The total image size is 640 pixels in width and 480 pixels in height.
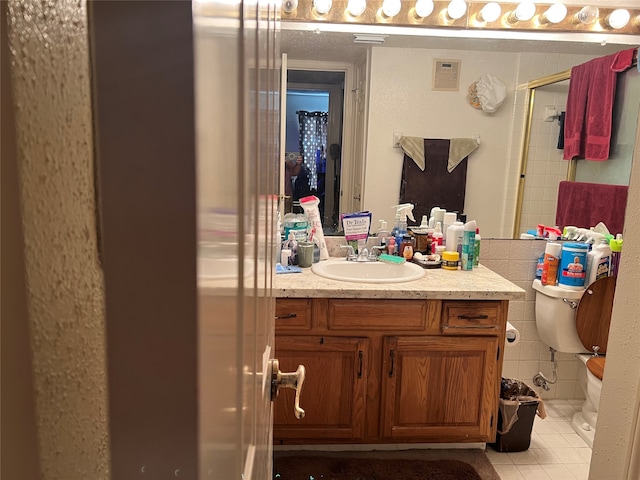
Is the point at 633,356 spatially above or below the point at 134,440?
below

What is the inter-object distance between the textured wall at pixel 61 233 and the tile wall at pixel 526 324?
94.5 inches

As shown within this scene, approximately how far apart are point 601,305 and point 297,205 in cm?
151

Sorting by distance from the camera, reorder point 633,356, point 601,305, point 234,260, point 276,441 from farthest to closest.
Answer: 1. point 601,305
2. point 276,441
3. point 633,356
4. point 234,260

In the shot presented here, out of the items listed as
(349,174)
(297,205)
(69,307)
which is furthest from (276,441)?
(69,307)

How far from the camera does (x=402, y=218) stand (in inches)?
94.0

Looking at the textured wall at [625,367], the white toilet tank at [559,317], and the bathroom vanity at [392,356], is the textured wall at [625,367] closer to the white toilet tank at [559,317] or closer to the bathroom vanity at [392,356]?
the bathroom vanity at [392,356]

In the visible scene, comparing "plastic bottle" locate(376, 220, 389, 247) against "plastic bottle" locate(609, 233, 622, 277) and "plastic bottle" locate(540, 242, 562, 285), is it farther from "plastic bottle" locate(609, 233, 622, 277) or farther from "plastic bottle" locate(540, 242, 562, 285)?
"plastic bottle" locate(609, 233, 622, 277)

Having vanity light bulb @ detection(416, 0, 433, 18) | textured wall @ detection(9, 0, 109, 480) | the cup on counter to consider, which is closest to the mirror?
vanity light bulb @ detection(416, 0, 433, 18)

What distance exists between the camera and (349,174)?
236 centimetres

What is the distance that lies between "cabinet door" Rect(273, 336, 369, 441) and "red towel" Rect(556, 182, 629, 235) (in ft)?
4.42

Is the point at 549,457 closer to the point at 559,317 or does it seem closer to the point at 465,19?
the point at 559,317

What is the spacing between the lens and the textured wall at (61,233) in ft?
0.73

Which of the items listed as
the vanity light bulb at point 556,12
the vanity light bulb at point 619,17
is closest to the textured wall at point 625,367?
the vanity light bulb at point 556,12

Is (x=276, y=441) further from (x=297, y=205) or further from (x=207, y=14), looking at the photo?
(x=207, y=14)
